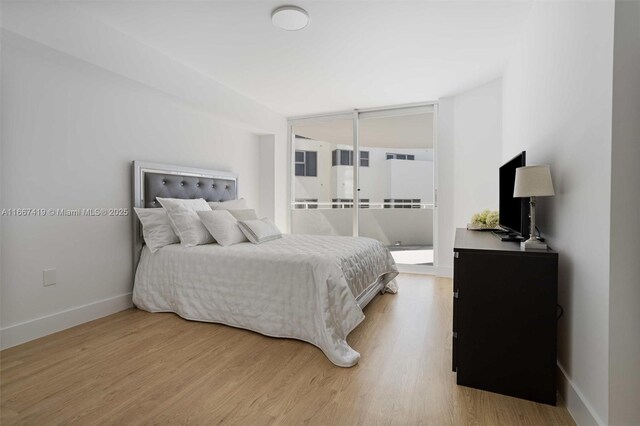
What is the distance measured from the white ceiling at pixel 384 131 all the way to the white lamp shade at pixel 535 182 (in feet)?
10.5

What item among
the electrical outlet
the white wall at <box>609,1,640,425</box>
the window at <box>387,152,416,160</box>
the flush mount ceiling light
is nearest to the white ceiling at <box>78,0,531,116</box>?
the flush mount ceiling light

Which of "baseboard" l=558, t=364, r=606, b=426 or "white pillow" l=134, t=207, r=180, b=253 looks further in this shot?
"white pillow" l=134, t=207, r=180, b=253

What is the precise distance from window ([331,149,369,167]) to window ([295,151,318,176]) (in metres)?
0.34

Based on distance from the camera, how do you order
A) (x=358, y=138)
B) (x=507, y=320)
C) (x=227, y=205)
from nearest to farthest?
(x=507, y=320)
(x=227, y=205)
(x=358, y=138)

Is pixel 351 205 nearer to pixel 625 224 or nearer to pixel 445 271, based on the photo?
pixel 445 271

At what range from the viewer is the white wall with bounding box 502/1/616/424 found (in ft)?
4.32

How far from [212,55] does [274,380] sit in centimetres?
292

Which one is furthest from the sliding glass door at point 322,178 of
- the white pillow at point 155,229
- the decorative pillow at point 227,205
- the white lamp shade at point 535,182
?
the white lamp shade at point 535,182

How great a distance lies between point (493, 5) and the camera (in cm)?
236

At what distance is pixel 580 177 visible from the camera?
153cm

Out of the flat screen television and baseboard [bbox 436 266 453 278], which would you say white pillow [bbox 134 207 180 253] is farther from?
baseboard [bbox 436 266 453 278]

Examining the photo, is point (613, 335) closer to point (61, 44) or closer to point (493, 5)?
point (493, 5)

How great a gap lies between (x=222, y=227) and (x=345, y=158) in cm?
278

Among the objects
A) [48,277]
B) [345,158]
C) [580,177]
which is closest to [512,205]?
[580,177]
